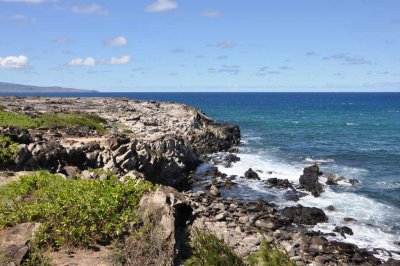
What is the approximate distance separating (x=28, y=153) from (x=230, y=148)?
38564 mm

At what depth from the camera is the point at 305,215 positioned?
103 feet

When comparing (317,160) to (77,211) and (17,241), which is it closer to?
(77,211)

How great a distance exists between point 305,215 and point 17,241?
22.8 metres

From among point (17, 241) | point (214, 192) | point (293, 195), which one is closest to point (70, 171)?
point (17, 241)

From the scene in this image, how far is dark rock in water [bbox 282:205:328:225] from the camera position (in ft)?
102

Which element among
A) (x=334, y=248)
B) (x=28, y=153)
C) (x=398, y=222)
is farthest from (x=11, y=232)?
(x=398, y=222)

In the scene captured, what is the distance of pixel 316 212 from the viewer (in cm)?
3148

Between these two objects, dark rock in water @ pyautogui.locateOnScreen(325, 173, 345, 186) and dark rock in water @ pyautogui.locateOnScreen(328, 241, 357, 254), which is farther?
dark rock in water @ pyautogui.locateOnScreen(325, 173, 345, 186)

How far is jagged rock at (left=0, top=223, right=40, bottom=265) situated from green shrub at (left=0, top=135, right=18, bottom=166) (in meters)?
11.1

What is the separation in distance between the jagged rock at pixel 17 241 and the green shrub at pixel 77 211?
0.40 meters

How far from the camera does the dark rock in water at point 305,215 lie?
Answer: 31016 millimetres

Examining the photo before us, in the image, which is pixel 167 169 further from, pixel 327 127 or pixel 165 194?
pixel 327 127

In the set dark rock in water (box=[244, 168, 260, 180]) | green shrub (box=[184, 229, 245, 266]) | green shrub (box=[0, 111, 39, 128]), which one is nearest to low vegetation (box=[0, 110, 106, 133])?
green shrub (box=[0, 111, 39, 128])

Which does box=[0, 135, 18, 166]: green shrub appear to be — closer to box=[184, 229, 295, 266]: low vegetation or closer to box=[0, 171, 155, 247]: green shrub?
box=[0, 171, 155, 247]: green shrub
